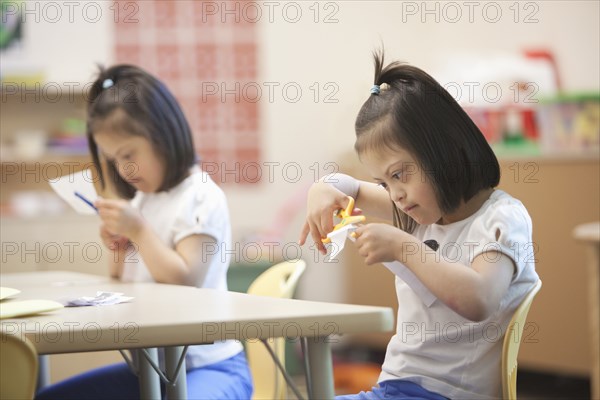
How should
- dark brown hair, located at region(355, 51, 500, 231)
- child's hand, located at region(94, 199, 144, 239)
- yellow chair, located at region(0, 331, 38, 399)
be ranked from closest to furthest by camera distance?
1. yellow chair, located at region(0, 331, 38, 399)
2. dark brown hair, located at region(355, 51, 500, 231)
3. child's hand, located at region(94, 199, 144, 239)

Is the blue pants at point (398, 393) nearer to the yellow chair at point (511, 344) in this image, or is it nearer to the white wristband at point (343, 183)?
the yellow chair at point (511, 344)

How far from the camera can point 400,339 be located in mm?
1398

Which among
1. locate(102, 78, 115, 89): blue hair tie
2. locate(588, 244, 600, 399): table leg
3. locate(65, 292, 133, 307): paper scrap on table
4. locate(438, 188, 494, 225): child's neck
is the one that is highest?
locate(102, 78, 115, 89): blue hair tie

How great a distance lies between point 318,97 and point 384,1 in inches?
23.1

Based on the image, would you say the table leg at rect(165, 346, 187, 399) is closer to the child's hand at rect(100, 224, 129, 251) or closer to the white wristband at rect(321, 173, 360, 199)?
the white wristband at rect(321, 173, 360, 199)

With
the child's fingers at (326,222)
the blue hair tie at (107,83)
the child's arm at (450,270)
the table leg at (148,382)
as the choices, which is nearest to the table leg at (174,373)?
the table leg at (148,382)

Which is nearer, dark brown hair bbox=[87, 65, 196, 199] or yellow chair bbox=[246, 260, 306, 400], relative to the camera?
yellow chair bbox=[246, 260, 306, 400]

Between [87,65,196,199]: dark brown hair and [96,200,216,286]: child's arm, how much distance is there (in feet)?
0.63

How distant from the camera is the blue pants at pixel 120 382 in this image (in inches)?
67.5

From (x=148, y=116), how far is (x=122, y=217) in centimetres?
28

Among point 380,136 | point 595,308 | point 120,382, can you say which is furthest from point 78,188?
point 595,308

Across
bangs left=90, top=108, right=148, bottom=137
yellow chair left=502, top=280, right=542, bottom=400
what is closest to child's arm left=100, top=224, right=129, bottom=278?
bangs left=90, top=108, right=148, bottom=137

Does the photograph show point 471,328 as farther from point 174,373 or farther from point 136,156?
point 136,156

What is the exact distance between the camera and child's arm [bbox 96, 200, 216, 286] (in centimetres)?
180
